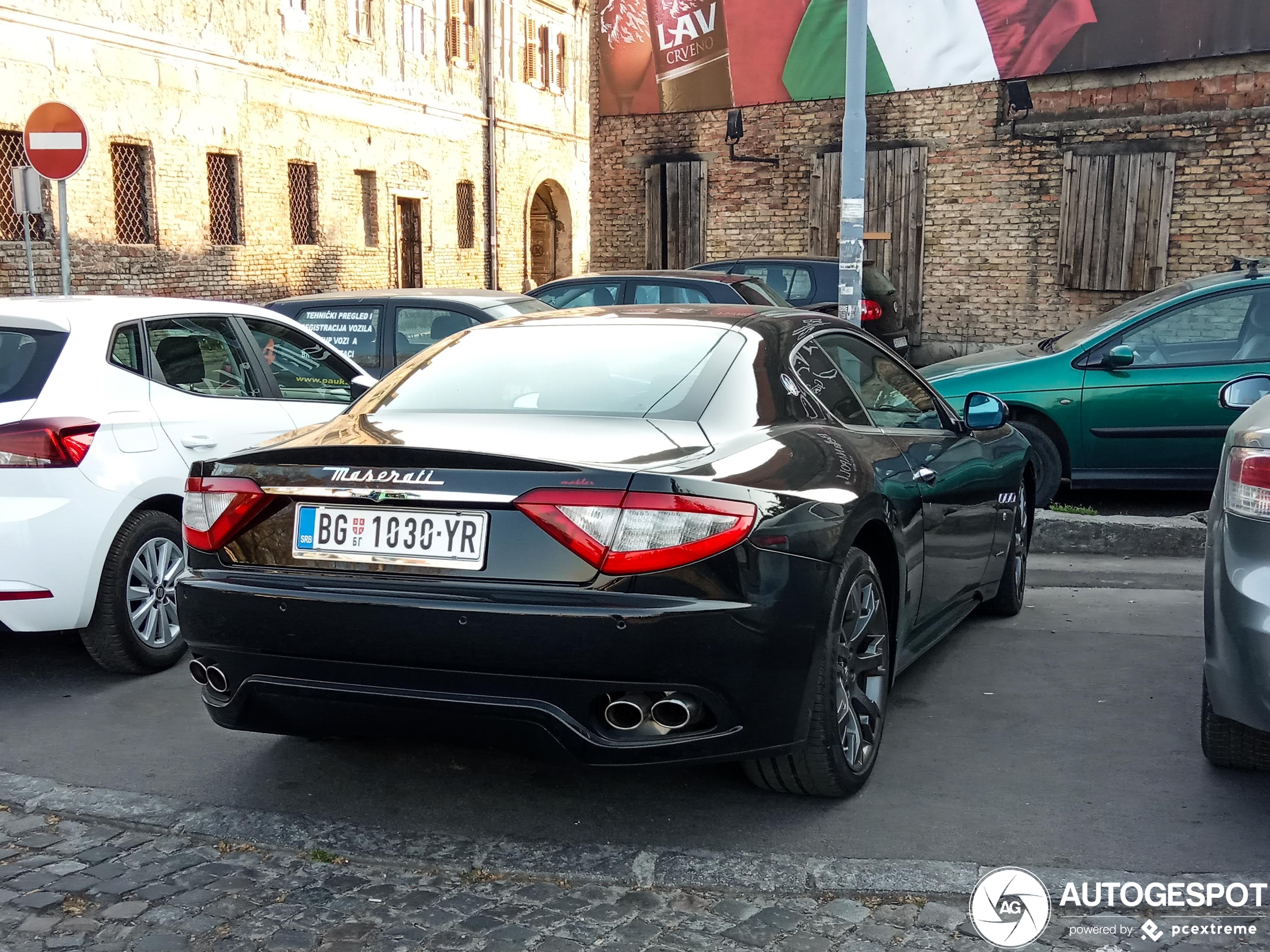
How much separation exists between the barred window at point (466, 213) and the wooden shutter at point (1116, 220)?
17.2 m

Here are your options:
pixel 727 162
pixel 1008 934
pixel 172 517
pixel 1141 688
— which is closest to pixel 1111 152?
pixel 727 162

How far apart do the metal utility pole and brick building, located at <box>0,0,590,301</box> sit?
1286cm

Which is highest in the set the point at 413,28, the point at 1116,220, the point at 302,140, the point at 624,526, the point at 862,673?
the point at 413,28

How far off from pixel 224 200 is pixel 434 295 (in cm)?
1507

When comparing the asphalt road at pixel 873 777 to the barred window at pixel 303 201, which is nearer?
the asphalt road at pixel 873 777

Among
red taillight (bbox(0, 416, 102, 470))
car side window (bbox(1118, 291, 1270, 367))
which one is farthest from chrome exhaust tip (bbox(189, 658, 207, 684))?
car side window (bbox(1118, 291, 1270, 367))

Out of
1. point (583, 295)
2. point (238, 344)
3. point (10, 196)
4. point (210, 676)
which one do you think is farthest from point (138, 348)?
point (10, 196)

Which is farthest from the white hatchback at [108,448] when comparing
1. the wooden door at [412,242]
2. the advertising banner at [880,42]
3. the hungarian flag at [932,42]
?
the wooden door at [412,242]

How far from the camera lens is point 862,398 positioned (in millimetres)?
4625

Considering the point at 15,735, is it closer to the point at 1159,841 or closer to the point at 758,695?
the point at 758,695

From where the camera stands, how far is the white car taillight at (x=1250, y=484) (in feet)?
11.5

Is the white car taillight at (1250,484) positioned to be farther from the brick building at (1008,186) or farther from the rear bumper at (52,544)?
the brick building at (1008,186)

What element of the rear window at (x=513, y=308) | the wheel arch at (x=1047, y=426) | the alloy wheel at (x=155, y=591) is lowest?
the alloy wheel at (x=155, y=591)

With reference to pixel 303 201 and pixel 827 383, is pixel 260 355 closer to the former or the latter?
pixel 827 383
